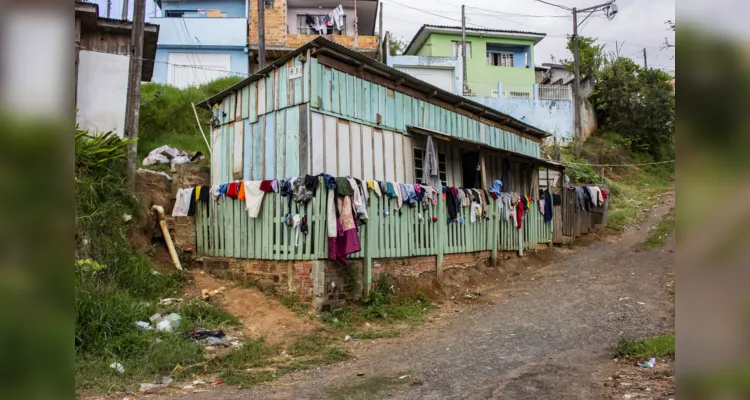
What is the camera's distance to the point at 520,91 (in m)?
27.4

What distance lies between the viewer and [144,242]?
10.1 metres

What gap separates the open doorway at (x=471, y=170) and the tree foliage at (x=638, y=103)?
17714mm

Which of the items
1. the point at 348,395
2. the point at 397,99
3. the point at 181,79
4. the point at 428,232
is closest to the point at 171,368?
the point at 348,395

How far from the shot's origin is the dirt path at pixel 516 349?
203 inches

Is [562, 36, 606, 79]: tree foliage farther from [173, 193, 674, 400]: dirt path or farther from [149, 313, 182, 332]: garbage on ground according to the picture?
[149, 313, 182, 332]: garbage on ground

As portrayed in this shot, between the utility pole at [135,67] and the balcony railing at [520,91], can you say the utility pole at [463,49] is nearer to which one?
the balcony railing at [520,91]

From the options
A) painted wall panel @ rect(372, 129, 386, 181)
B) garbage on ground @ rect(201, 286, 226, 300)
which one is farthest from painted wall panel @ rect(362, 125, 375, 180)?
garbage on ground @ rect(201, 286, 226, 300)

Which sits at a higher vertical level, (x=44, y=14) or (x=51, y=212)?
(x=44, y=14)

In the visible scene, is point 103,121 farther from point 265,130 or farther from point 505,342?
point 505,342

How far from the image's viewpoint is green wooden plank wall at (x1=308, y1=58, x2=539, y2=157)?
940cm

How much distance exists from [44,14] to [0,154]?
31cm

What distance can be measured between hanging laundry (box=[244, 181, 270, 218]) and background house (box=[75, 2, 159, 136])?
182 inches

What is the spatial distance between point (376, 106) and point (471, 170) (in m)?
4.01

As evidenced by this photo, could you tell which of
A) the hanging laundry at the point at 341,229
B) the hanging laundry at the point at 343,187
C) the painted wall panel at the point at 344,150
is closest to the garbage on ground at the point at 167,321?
the hanging laundry at the point at 341,229
